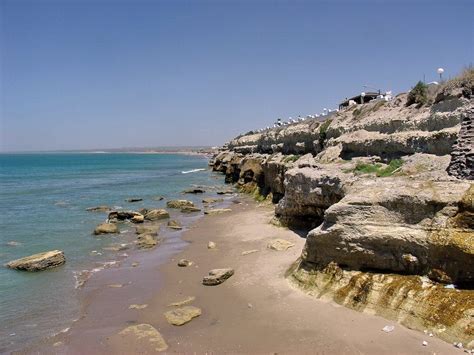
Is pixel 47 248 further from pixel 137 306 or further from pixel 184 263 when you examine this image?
pixel 137 306

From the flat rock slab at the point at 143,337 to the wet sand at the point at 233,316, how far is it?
0.26 feet

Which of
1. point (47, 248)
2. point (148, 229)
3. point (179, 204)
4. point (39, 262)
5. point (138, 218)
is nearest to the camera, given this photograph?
point (39, 262)

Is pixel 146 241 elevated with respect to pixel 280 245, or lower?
lower

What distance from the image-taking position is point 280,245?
1839cm

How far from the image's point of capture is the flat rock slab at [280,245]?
18.2 metres

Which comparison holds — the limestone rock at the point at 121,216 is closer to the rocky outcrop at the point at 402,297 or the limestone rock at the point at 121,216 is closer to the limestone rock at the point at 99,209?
the limestone rock at the point at 99,209

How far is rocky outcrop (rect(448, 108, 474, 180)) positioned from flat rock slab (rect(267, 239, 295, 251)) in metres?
7.33

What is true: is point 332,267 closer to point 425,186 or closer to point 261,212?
point 425,186

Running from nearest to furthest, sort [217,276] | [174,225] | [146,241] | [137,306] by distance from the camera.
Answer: [137,306] → [217,276] → [146,241] → [174,225]

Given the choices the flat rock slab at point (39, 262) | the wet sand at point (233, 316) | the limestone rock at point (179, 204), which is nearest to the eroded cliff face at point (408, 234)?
the wet sand at point (233, 316)

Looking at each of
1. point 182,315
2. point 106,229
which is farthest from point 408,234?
point 106,229

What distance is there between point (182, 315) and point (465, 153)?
9.96 m

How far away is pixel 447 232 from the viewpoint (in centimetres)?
1083

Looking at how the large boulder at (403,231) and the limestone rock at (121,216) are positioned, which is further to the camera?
the limestone rock at (121,216)
